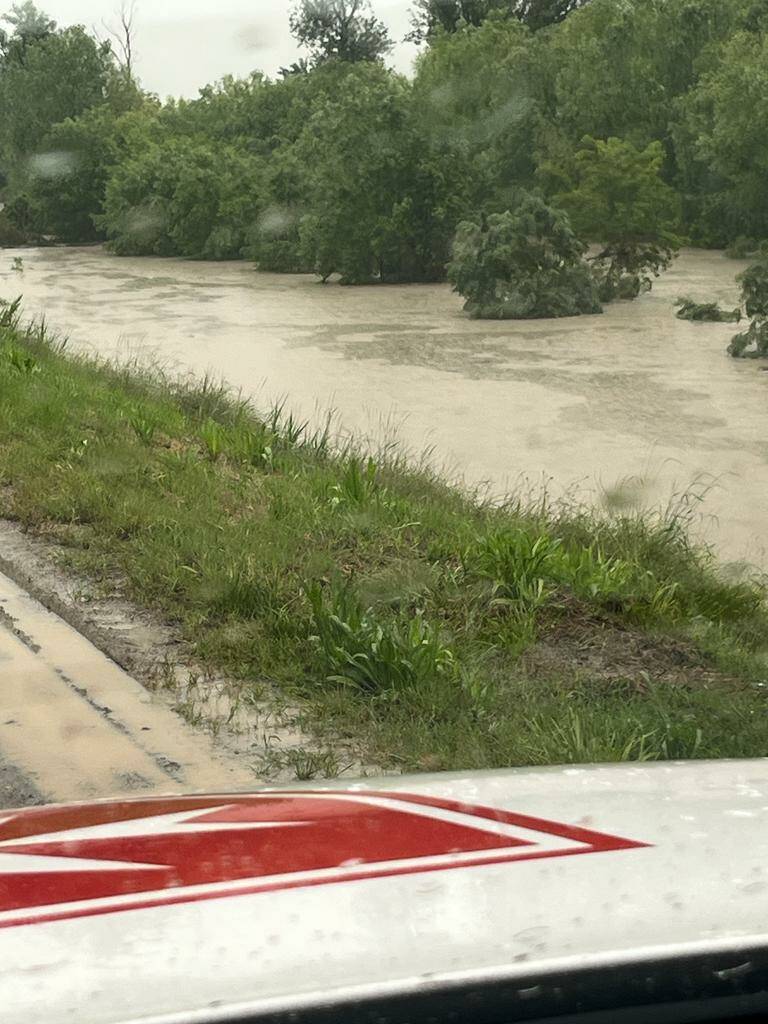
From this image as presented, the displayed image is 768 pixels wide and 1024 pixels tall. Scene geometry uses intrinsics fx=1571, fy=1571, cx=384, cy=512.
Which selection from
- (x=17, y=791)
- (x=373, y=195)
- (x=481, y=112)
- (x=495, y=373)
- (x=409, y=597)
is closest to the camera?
(x=17, y=791)

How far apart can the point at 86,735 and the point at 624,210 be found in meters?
20.5

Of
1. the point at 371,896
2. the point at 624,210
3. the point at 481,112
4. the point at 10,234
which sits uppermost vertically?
the point at 481,112

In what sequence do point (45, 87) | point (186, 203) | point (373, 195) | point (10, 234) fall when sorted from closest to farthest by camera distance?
point (373, 195), point (186, 203), point (10, 234), point (45, 87)

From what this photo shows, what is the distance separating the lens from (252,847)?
5.10 ft

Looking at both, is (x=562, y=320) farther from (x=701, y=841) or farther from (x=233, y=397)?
(x=701, y=841)

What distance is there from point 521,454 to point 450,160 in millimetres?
15286

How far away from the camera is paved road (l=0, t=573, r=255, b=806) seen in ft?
13.1

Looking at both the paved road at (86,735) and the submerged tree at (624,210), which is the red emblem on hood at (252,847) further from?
the submerged tree at (624,210)

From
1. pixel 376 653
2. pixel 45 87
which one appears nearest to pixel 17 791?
pixel 376 653

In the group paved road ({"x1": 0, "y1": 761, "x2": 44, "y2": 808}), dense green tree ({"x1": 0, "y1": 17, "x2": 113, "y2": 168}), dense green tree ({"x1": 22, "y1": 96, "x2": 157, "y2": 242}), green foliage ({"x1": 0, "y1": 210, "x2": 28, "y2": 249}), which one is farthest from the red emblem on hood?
dense green tree ({"x1": 0, "y1": 17, "x2": 113, "y2": 168})

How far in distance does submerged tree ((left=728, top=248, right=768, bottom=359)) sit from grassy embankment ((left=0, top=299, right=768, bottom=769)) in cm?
838

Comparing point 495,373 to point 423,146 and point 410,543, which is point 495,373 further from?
point 423,146

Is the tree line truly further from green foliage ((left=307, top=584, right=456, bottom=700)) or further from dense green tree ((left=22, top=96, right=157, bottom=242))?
green foliage ((left=307, top=584, right=456, bottom=700))

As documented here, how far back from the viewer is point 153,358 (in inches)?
637
